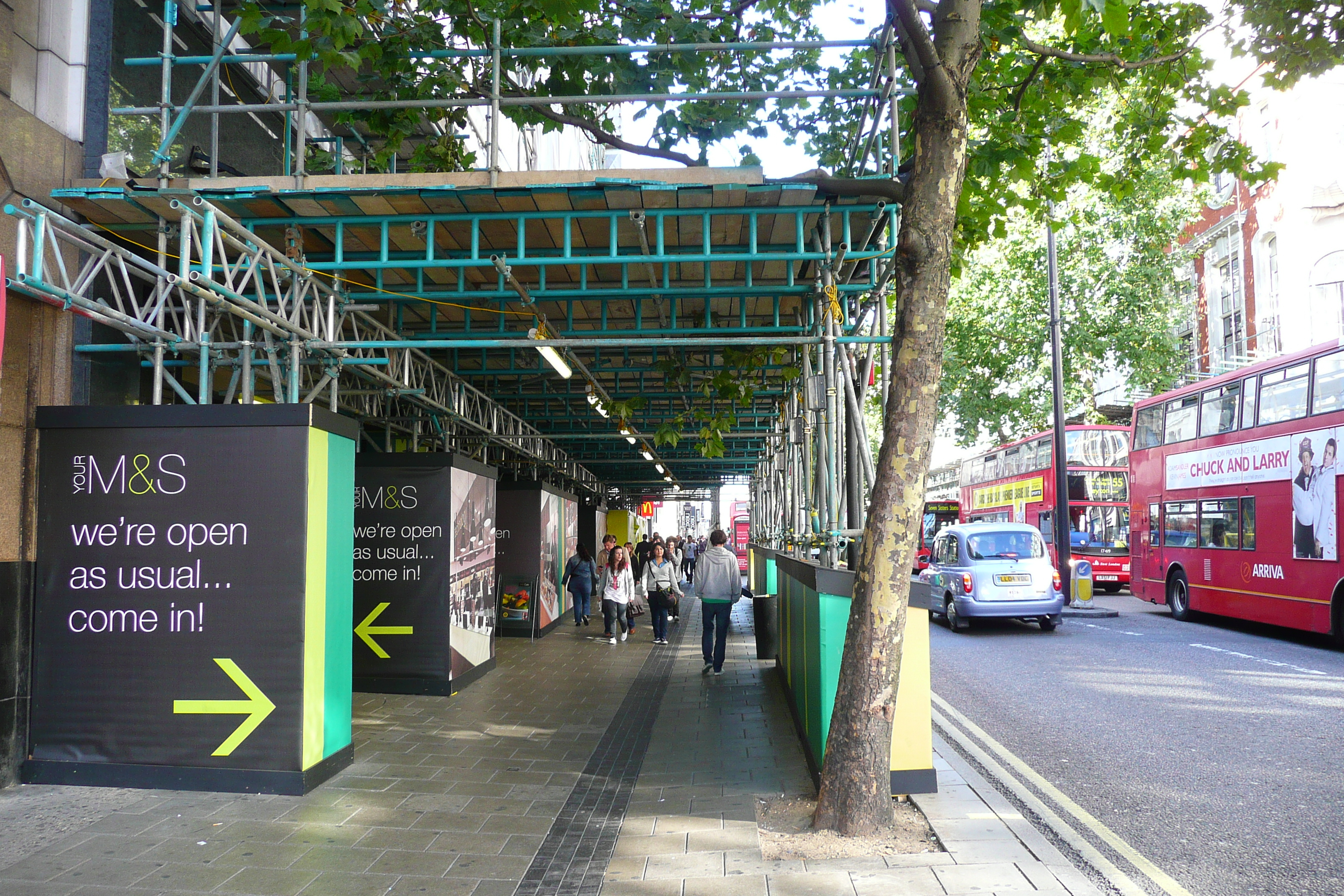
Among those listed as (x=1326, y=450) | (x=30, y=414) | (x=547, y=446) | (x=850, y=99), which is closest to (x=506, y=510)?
(x=547, y=446)

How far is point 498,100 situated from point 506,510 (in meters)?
10.2

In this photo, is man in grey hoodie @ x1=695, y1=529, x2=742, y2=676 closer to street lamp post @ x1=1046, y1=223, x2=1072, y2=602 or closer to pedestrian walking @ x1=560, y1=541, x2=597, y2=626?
pedestrian walking @ x1=560, y1=541, x2=597, y2=626

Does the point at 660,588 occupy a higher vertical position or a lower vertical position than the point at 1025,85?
lower

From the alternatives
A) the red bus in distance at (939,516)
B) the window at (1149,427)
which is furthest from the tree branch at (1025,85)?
the red bus in distance at (939,516)

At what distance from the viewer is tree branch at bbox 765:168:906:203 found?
6.72 meters

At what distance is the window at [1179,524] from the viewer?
55.0 feet

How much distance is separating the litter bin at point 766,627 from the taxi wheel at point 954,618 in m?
4.65

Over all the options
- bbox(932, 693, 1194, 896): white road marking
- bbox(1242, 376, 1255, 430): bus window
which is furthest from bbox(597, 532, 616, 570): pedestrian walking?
bbox(1242, 376, 1255, 430): bus window

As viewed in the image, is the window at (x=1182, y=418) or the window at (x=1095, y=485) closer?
the window at (x=1182, y=418)

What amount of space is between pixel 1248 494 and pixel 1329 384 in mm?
2410

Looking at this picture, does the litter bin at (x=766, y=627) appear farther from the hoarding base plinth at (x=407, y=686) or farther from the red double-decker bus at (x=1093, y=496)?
the red double-decker bus at (x=1093, y=496)

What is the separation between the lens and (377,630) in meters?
10.0

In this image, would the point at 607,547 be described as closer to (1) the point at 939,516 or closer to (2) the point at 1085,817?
(2) the point at 1085,817

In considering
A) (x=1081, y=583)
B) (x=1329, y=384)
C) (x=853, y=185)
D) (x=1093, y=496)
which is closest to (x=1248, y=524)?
(x=1329, y=384)
